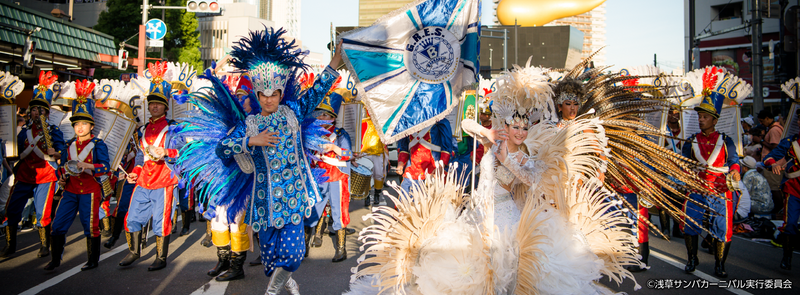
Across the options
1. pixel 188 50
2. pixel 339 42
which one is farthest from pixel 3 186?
pixel 188 50

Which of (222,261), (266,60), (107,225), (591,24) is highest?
(591,24)

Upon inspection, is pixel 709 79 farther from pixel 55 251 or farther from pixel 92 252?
pixel 55 251

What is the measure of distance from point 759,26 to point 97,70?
25.2 metres

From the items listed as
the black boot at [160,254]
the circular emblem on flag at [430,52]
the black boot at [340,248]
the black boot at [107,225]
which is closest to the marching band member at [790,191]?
the circular emblem on flag at [430,52]

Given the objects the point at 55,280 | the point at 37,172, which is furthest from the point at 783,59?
the point at 37,172

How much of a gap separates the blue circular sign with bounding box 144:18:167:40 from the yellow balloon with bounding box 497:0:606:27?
2751cm

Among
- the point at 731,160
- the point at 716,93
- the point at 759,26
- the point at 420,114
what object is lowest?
the point at 731,160

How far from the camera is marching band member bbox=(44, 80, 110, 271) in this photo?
16.4 ft

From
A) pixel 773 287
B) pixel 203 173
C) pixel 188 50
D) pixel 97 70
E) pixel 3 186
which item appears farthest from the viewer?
pixel 188 50

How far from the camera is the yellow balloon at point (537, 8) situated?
3791 centimetres

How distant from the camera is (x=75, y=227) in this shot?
24.8 ft

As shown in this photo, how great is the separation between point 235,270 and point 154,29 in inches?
577

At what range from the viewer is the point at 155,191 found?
16.9 ft

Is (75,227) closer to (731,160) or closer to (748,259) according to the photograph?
(731,160)
